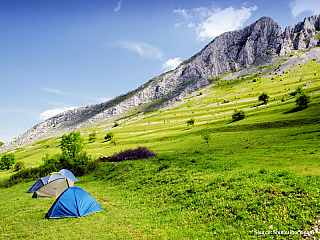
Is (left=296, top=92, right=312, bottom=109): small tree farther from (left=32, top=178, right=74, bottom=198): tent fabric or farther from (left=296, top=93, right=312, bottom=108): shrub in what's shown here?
(left=32, top=178, right=74, bottom=198): tent fabric

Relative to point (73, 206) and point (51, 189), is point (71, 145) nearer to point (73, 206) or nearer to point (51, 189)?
point (51, 189)

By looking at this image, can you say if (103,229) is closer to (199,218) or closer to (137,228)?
(137,228)

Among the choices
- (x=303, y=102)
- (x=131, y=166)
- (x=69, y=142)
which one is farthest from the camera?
(x=303, y=102)

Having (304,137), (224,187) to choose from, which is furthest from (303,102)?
(224,187)

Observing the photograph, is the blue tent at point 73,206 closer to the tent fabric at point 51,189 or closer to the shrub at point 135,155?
the tent fabric at point 51,189

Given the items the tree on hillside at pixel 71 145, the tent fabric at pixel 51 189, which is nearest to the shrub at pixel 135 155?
the tree on hillside at pixel 71 145

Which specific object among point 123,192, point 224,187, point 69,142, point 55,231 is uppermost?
point 69,142

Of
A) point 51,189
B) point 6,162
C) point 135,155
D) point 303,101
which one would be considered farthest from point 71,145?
point 303,101

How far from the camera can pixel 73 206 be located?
18.5 meters

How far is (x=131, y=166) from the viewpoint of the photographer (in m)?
36.9

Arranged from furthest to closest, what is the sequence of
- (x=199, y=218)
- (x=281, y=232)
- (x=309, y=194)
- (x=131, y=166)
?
1. (x=131, y=166)
2. (x=199, y=218)
3. (x=309, y=194)
4. (x=281, y=232)

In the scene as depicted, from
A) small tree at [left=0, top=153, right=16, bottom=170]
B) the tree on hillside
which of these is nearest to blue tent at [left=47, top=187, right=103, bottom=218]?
the tree on hillside

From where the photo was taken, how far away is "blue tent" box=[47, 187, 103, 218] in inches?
712

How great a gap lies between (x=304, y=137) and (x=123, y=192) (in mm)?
41662
